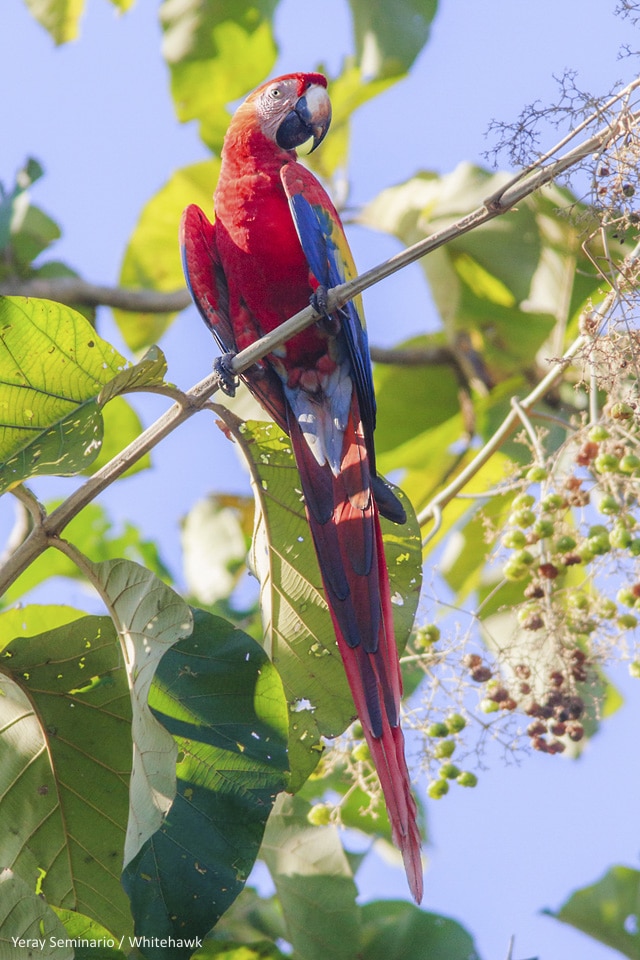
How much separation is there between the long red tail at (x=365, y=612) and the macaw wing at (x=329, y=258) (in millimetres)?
212

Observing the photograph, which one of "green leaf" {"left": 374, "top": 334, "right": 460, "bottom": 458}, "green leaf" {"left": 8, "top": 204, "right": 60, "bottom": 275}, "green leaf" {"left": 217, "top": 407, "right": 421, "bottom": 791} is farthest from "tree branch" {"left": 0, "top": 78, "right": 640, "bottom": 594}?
"green leaf" {"left": 8, "top": 204, "right": 60, "bottom": 275}

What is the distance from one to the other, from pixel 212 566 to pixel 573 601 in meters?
1.78

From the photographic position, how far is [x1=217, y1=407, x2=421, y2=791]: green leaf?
176cm

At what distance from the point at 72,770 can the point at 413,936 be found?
0.94 m

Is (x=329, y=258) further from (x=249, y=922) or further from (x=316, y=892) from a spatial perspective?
(x=249, y=922)

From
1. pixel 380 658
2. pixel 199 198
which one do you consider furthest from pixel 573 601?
pixel 199 198

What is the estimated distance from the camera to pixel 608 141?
4.38ft

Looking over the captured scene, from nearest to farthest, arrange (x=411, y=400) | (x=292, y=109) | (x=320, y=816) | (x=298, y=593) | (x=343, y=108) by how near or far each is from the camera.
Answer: (x=298, y=593) < (x=320, y=816) < (x=292, y=109) < (x=411, y=400) < (x=343, y=108)

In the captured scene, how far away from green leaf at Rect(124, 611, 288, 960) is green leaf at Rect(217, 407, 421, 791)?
0.19 meters

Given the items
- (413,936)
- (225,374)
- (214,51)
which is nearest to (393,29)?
(214,51)

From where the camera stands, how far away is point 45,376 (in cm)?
153

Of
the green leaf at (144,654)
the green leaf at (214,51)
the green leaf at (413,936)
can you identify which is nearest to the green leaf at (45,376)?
the green leaf at (144,654)

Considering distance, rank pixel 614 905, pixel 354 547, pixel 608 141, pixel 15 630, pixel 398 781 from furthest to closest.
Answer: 1. pixel 614 905
2. pixel 15 630
3. pixel 354 547
4. pixel 398 781
5. pixel 608 141

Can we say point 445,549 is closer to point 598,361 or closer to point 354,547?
point 354,547
